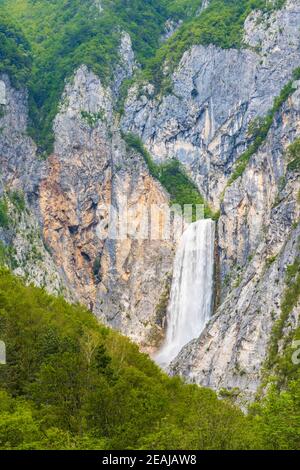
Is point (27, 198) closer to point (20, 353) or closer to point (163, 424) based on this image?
point (20, 353)

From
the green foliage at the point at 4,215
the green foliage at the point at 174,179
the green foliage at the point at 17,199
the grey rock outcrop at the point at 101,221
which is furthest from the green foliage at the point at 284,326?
the green foliage at the point at 17,199

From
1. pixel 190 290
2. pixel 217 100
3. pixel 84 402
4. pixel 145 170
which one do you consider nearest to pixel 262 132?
pixel 217 100

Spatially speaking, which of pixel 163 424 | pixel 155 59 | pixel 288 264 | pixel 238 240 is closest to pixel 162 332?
pixel 238 240

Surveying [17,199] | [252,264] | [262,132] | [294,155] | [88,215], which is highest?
[262,132]

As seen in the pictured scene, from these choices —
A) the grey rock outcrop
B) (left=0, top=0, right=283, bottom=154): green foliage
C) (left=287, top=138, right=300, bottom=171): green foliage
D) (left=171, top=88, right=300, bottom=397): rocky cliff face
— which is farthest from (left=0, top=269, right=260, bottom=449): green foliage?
(left=0, top=0, right=283, bottom=154): green foliage

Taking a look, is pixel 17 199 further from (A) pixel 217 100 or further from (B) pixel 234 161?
(A) pixel 217 100

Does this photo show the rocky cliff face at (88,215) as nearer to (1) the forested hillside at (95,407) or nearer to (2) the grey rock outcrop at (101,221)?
(2) the grey rock outcrop at (101,221)
